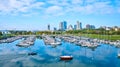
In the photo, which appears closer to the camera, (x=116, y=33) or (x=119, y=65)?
(x=119, y=65)

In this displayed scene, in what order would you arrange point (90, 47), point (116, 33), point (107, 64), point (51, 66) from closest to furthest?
point (51, 66) < point (107, 64) < point (90, 47) < point (116, 33)

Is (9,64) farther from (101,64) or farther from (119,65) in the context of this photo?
(119,65)

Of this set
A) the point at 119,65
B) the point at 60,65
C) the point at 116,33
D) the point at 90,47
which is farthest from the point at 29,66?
the point at 116,33

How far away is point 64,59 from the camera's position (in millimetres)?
36156

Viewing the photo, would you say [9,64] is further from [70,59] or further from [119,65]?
[119,65]

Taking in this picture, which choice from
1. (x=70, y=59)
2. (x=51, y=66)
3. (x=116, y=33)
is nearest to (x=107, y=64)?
(x=70, y=59)

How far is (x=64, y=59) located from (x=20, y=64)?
7.47m

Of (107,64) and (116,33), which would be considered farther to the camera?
(116,33)

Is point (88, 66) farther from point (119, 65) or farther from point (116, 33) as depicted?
point (116, 33)

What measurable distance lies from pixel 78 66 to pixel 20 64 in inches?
343

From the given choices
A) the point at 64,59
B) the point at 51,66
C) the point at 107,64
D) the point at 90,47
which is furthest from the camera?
the point at 90,47

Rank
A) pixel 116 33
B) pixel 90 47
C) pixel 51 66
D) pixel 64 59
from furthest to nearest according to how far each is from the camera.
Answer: pixel 116 33, pixel 90 47, pixel 64 59, pixel 51 66

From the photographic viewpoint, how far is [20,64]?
108 feet

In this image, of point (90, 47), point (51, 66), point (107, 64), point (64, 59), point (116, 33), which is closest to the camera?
point (51, 66)
